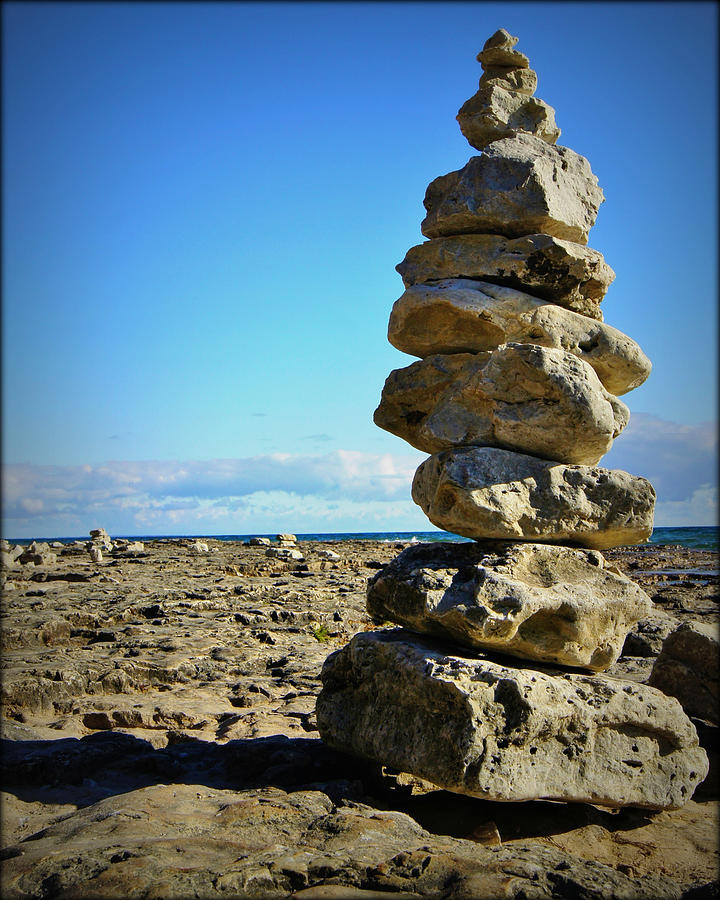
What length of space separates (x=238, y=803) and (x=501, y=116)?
6225 mm

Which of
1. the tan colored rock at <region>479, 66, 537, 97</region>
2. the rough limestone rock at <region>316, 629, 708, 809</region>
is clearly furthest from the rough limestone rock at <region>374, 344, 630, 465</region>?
the tan colored rock at <region>479, 66, 537, 97</region>

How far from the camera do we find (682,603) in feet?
50.1

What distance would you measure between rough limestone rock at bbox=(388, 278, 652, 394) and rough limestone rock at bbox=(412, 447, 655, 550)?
1.11 metres

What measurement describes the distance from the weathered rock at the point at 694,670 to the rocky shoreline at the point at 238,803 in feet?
1.19

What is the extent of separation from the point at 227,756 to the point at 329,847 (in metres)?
1.97

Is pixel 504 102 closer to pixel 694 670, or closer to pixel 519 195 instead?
pixel 519 195

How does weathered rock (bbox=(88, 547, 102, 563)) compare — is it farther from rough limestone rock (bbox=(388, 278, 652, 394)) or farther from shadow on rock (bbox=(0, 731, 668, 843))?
rough limestone rock (bbox=(388, 278, 652, 394))

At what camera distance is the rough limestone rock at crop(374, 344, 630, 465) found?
17.3 feet

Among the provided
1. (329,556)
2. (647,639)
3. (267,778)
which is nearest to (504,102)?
(267,778)

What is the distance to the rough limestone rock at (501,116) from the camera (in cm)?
653

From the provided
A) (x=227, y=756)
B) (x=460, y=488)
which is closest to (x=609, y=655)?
(x=460, y=488)

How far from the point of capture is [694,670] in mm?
6863

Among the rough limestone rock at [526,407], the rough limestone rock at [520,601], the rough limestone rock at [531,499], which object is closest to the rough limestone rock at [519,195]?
the rough limestone rock at [526,407]

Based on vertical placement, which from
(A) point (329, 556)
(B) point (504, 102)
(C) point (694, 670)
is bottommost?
(C) point (694, 670)
